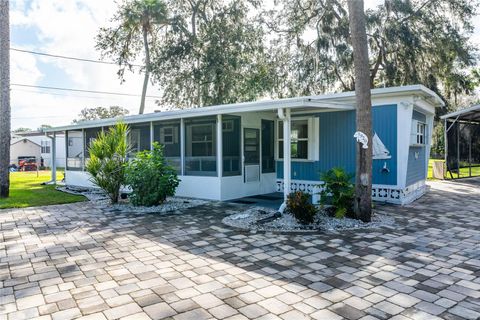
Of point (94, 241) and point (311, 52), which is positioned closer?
point (94, 241)

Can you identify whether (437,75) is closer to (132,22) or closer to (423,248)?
(423,248)

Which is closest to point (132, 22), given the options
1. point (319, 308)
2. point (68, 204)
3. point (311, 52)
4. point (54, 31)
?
point (54, 31)

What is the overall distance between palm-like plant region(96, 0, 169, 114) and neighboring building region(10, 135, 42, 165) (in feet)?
64.7

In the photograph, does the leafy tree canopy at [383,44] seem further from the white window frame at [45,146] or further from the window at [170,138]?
the white window frame at [45,146]

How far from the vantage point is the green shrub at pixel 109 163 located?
8656 mm

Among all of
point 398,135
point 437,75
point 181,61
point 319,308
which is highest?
point 181,61

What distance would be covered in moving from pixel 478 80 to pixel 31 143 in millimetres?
40302

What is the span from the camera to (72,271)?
157 inches

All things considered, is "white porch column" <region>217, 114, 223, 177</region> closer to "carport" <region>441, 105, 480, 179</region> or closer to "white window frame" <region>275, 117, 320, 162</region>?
"white window frame" <region>275, 117, 320, 162</region>

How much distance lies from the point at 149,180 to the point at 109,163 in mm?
1250

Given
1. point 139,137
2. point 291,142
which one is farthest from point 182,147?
point 291,142

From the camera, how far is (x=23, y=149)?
1383 inches

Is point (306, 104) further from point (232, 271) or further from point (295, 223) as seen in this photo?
point (232, 271)

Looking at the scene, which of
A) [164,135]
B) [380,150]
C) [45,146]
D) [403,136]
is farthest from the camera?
[45,146]
